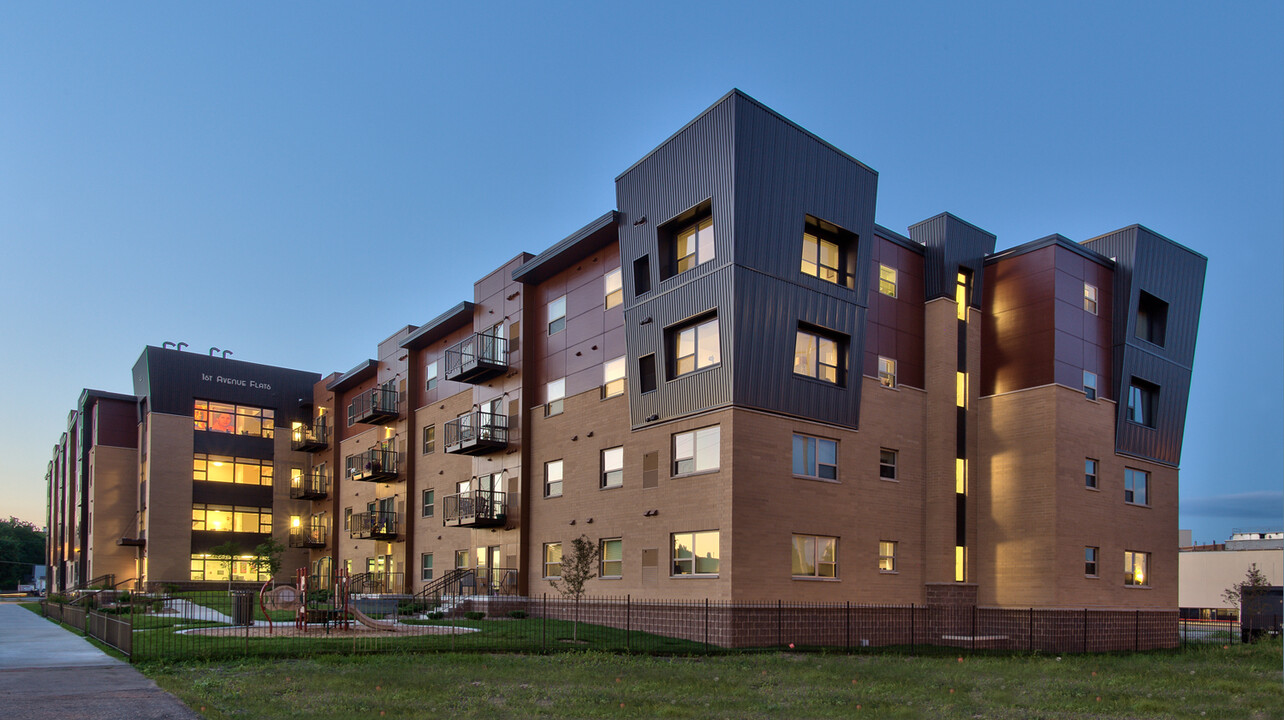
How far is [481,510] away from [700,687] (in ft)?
67.5

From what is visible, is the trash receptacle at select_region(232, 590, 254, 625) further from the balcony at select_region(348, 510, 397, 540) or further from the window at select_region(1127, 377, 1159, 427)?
the window at select_region(1127, 377, 1159, 427)

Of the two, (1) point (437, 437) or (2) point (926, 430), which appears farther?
(1) point (437, 437)

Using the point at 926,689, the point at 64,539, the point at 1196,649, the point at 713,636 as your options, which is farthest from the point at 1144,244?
the point at 64,539

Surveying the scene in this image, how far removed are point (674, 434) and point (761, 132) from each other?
9638mm

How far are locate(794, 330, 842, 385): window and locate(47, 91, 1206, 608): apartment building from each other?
0.09 meters

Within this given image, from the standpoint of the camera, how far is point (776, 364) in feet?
96.4

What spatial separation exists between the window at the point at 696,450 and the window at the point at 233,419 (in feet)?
133

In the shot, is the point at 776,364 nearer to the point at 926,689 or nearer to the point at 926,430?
the point at 926,430

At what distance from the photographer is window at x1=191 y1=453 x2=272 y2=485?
59.6 metres

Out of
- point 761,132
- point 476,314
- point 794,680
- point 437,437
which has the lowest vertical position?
point 794,680

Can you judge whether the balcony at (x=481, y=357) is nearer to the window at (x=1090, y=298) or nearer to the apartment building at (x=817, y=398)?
the apartment building at (x=817, y=398)

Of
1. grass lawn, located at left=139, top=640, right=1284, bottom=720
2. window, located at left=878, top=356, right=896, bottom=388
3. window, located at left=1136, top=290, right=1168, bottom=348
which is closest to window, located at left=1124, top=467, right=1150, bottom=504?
window, located at left=1136, top=290, right=1168, bottom=348

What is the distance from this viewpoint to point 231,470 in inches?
2388

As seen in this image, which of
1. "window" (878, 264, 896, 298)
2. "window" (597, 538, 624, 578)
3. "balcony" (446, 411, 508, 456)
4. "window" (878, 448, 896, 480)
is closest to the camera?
"window" (597, 538, 624, 578)
